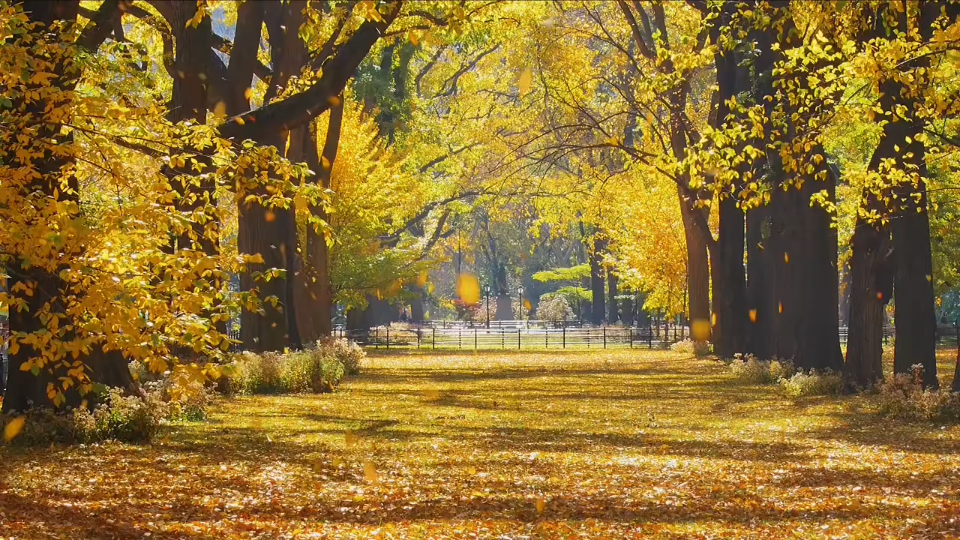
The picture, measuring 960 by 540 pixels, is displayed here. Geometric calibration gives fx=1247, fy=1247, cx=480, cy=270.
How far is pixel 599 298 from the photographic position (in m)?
81.9

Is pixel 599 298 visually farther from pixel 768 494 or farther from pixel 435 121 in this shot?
pixel 768 494

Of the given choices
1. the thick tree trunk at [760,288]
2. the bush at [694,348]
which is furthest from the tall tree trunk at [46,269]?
the bush at [694,348]

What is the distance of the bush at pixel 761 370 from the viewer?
1013 inches

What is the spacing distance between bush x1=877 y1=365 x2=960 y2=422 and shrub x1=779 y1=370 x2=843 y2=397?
3.22 meters

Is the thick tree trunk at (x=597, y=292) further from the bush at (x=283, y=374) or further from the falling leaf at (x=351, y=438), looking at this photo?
the falling leaf at (x=351, y=438)

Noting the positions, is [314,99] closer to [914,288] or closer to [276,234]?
[276,234]

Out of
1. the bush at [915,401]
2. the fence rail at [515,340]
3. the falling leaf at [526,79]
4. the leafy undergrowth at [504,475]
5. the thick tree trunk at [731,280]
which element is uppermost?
the falling leaf at [526,79]

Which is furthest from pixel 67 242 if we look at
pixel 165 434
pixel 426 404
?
pixel 426 404

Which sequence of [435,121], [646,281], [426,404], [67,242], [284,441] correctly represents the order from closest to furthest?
1. [67,242]
2. [284,441]
3. [426,404]
4. [646,281]
5. [435,121]

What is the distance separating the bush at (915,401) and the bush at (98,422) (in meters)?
10.7

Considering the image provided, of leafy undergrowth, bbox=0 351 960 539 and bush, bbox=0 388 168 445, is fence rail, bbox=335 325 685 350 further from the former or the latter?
bush, bbox=0 388 168 445

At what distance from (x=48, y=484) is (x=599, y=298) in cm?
7161

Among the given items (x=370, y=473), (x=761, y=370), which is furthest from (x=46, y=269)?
(x=761, y=370)

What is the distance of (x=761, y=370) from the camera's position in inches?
1091
